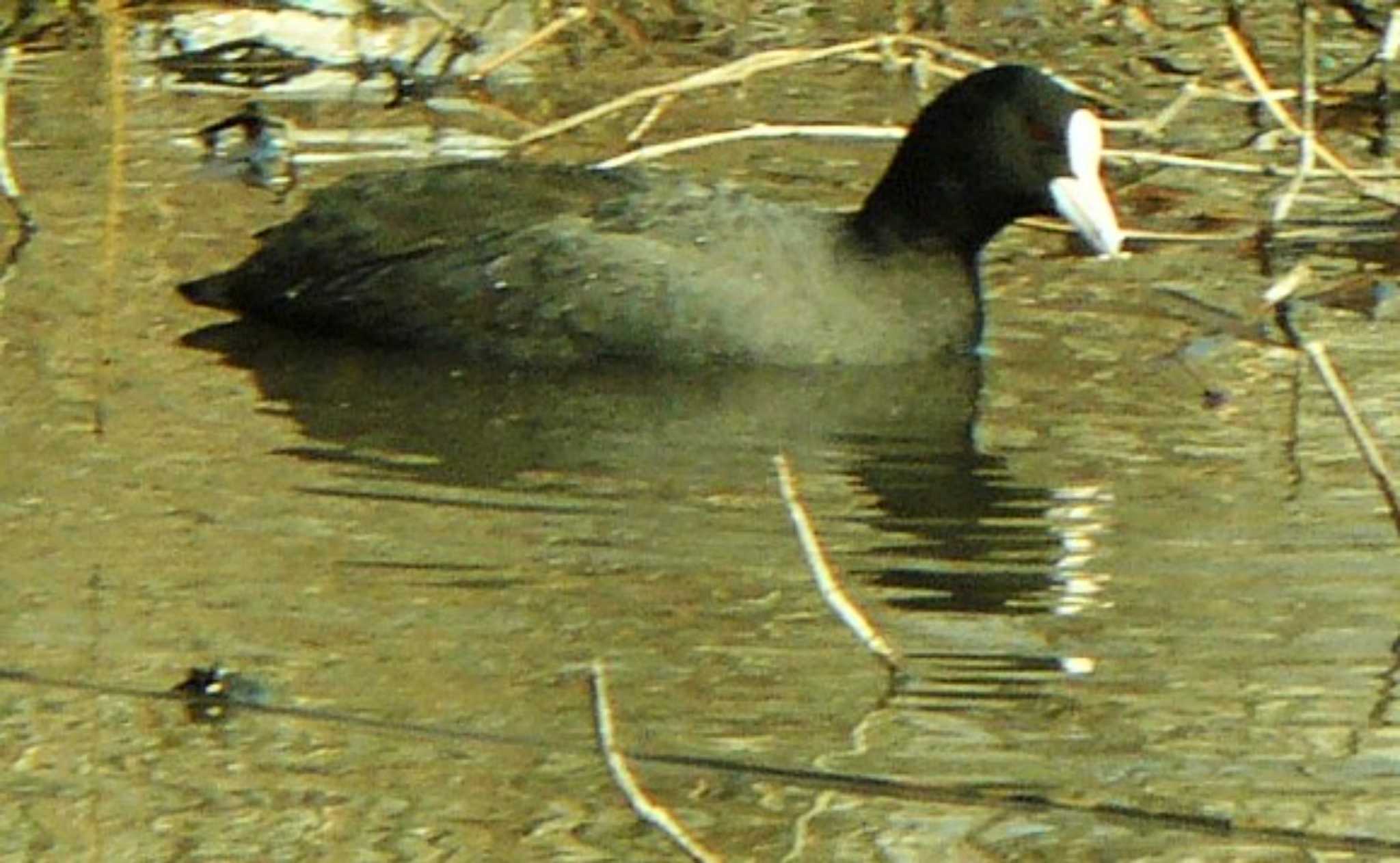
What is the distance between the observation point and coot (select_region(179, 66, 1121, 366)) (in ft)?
23.3

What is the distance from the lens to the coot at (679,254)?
7.11m

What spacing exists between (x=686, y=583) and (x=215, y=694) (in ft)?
3.03

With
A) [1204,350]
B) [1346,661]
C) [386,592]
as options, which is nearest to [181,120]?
[1204,350]

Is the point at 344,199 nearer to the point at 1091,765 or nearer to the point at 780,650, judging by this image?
the point at 780,650

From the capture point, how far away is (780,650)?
17.0 ft

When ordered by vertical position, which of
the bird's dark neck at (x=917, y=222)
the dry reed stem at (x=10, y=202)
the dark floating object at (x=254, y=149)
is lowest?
the dark floating object at (x=254, y=149)

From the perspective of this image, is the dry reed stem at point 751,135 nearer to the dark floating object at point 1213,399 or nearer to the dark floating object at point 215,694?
the dark floating object at point 1213,399

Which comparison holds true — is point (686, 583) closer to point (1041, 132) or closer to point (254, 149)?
point (1041, 132)

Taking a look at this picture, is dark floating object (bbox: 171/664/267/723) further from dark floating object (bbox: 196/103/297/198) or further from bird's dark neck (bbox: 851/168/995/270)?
dark floating object (bbox: 196/103/297/198)

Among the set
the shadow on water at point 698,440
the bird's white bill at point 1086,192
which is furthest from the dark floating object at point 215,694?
the bird's white bill at point 1086,192

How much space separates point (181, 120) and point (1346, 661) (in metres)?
4.60

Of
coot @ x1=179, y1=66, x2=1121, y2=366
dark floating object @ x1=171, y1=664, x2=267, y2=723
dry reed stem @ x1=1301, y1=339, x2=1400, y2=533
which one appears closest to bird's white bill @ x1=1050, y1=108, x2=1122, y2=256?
coot @ x1=179, y1=66, x2=1121, y2=366

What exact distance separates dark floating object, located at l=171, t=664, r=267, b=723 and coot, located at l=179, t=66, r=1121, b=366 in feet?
7.50

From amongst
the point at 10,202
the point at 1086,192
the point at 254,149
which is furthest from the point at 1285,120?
the point at 10,202
